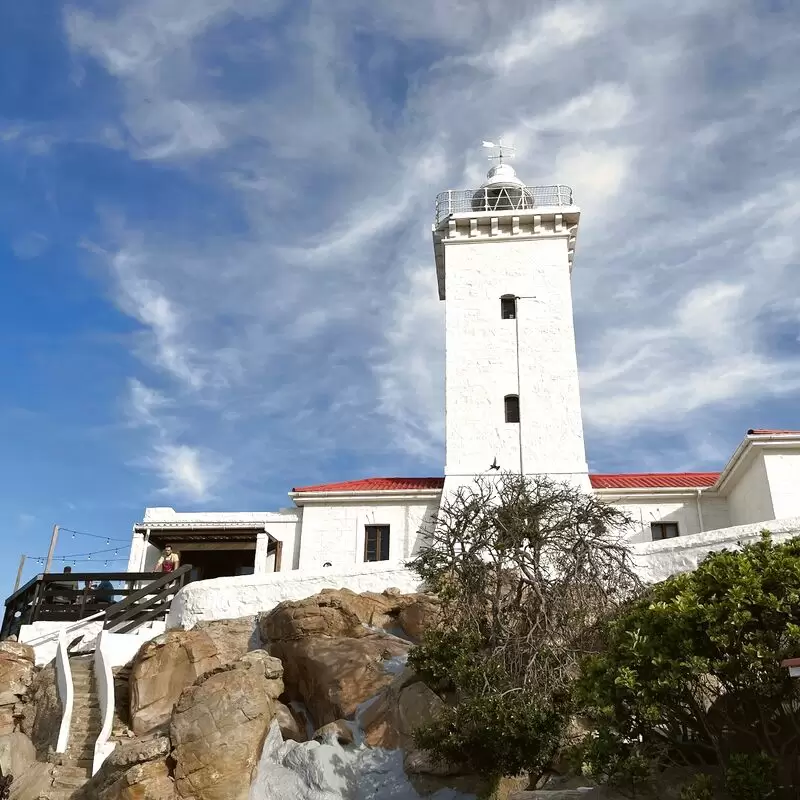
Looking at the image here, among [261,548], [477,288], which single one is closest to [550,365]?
[477,288]

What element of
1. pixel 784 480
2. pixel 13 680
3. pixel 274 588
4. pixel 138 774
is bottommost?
pixel 138 774

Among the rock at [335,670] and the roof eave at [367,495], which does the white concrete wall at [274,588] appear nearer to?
the rock at [335,670]

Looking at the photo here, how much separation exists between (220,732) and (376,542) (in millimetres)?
12817

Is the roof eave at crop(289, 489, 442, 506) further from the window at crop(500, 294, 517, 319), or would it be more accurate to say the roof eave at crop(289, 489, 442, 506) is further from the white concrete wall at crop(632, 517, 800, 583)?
the white concrete wall at crop(632, 517, 800, 583)

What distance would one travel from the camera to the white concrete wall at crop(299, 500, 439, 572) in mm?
25562

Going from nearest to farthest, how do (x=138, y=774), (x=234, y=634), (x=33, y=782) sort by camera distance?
(x=138, y=774), (x=33, y=782), (x=234, y=634)

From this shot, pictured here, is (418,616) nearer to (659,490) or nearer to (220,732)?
(220,732)

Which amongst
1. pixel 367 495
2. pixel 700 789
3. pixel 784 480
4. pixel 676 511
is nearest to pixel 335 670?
pixel 700 789

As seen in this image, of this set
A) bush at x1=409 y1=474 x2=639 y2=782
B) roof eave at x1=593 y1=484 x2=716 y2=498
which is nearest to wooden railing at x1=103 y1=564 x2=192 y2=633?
bush at x1=409 y1=474 x2=639 y2=782

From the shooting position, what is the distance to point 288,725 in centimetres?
1492

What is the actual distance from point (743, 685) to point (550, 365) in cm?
1732

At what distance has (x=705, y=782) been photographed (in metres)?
9.12

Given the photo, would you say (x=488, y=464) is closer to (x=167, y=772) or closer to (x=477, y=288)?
(x=477, y=288)

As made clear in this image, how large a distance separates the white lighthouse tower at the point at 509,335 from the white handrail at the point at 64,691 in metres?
11.6
